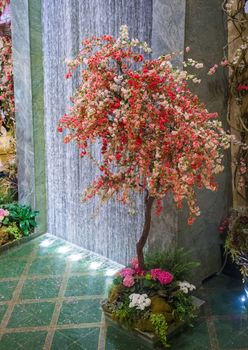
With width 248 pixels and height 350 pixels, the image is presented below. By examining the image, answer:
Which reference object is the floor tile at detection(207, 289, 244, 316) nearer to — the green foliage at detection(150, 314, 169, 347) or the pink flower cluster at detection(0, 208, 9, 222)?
the green foliage at detection(150, 314, 169, 347)

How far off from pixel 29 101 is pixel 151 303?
3.25 m

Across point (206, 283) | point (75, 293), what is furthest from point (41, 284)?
point (206, 283)

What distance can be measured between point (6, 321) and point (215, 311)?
2.02 m

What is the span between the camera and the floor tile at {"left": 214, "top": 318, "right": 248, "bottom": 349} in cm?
392

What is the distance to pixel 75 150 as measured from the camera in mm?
5680

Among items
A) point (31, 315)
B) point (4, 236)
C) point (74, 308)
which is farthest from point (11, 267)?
point (74, 308)

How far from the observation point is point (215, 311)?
4.43 m

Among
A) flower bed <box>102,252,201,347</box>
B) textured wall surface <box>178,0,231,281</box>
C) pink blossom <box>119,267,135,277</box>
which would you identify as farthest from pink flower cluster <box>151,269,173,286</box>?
textured wall surface <box>178,0,231,281</box>

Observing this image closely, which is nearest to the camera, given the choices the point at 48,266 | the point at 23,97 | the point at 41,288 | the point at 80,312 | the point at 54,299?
the point at 80,312

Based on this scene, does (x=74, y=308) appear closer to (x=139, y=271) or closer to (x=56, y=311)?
(x=56, y=311)

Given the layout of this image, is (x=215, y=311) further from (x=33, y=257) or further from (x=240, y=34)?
(x=240, y=34)

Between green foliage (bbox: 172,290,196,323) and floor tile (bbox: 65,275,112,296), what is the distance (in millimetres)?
983

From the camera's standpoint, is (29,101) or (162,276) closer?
(162,276)

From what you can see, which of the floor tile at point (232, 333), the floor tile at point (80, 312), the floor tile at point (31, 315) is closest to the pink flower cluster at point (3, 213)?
the floor tile at point (31, 315)
